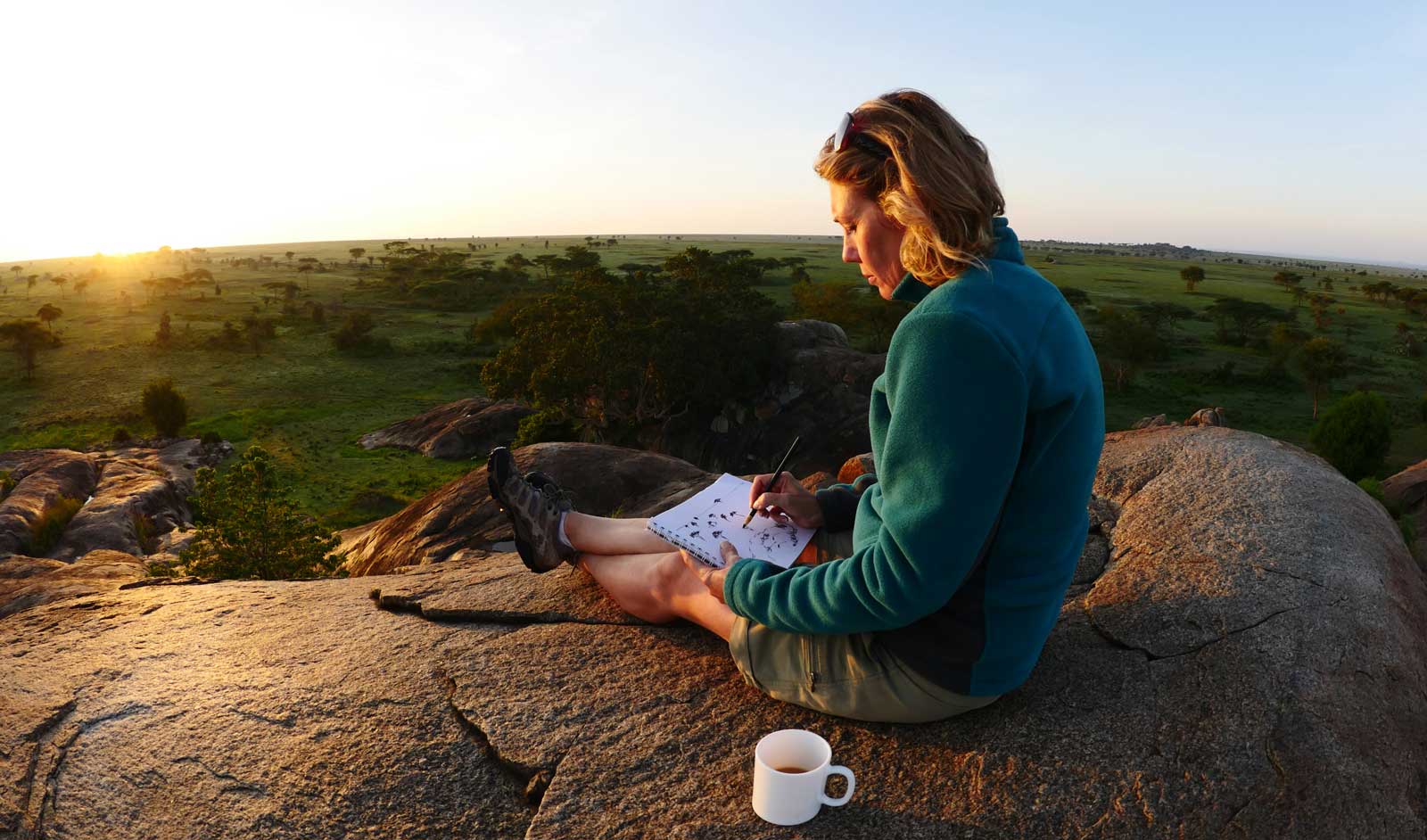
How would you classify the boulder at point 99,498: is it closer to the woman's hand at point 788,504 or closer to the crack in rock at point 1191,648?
the woman's hand at point 788,504

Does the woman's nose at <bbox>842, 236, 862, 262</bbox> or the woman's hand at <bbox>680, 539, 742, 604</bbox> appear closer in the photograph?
the woman's nose at <bbox>842, 236, 862, 262</bbox>

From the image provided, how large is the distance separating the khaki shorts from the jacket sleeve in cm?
39

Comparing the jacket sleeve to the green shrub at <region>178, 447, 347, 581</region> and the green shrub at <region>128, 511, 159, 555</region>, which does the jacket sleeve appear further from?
the green shrub at <region>128, 511, 159, 555</region>

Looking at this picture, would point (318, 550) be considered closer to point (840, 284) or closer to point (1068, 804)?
point (1068, 804)

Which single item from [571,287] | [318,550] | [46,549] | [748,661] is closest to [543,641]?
[748,661]

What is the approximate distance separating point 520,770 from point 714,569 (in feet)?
3.85

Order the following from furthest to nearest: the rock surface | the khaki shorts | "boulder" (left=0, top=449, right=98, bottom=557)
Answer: "boulder" (left=0, top=449, right=98, bottom=557) → the khaki shorts → the rock surface

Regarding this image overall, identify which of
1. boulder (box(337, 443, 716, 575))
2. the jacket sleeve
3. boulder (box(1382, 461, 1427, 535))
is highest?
the jacket sleeve

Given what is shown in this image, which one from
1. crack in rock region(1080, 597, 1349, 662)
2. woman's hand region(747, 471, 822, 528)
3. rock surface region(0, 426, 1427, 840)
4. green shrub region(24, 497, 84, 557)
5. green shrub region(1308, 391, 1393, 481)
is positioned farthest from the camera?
green shrub region(1308, 391, 1393, 481)

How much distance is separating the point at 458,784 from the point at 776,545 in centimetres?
173

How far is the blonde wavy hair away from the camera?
262 centimetres

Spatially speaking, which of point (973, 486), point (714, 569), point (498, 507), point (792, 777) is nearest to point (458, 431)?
point (498, 507)

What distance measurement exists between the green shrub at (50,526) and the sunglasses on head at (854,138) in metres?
18.9

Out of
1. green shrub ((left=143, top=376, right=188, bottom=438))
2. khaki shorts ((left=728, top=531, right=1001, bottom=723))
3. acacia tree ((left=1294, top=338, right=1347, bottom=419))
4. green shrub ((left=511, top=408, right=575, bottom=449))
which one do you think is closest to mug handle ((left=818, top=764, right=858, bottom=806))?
khaki shorts ((left=728, top=531, right=1001, bottom=723))
